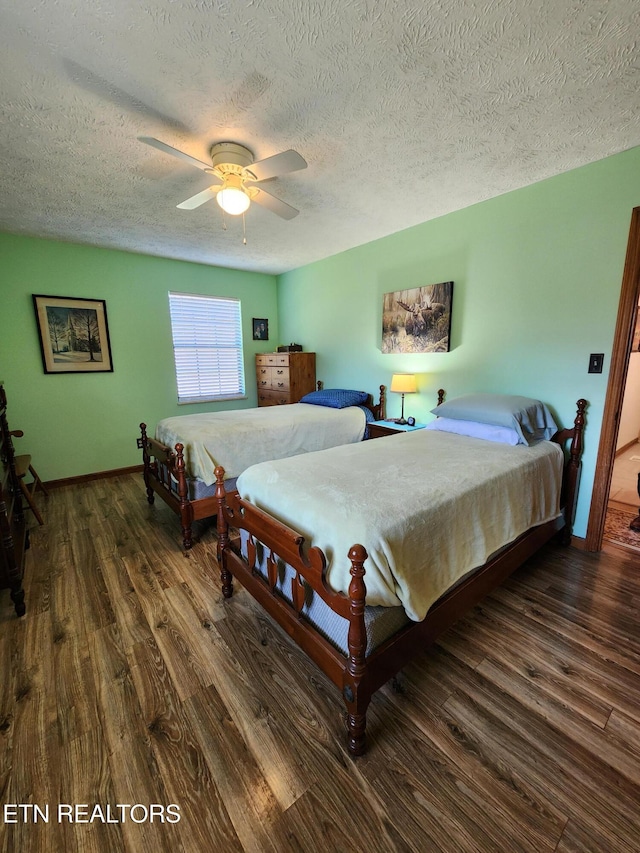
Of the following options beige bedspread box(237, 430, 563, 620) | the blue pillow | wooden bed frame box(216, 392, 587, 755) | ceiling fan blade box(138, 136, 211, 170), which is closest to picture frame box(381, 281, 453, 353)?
the blue pillow

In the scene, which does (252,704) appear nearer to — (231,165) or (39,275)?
(231,165)

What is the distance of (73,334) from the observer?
3.69m

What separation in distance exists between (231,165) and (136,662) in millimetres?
2659

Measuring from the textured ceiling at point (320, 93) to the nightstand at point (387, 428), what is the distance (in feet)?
6.33

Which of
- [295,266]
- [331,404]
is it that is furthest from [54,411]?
[295,266]

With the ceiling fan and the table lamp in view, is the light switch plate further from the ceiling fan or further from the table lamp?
the ceiling fan

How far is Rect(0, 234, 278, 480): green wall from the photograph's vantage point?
3406mm

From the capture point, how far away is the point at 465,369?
3.02 metres

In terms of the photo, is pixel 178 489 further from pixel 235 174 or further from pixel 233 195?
pixel 235 174

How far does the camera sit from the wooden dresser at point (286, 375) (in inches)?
178

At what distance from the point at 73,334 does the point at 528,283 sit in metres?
4.47

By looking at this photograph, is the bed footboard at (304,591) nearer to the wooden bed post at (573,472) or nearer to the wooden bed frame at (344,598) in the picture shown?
the wooden bed frame at (344,598)

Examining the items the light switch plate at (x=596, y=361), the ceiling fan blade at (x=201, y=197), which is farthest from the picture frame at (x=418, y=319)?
the ceiling fan blade at (x=201, y=197)

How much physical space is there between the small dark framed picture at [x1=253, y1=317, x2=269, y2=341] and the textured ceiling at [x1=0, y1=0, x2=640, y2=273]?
95.8 inches
